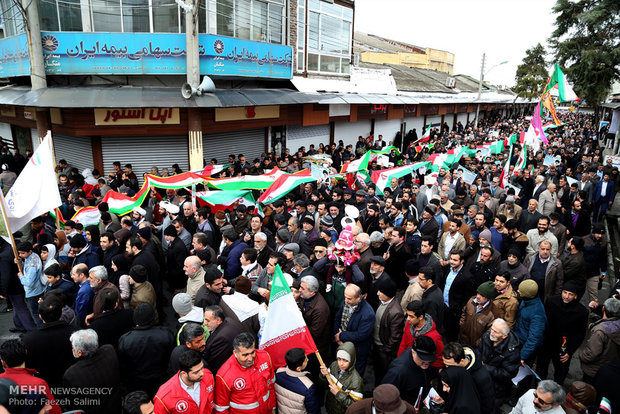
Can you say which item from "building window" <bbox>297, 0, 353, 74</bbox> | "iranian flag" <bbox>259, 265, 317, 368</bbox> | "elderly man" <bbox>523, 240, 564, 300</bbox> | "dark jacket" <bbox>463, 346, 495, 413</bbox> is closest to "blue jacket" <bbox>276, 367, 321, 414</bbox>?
"iranian flag" <bbox>259, 265, 317, 368</bbox>

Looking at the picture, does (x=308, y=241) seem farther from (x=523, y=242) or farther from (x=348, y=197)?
(x=523, y=242)

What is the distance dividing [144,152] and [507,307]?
12.1 m

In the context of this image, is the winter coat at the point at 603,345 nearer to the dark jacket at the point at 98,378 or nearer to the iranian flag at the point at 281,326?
the iranian flag at the point at 281,326

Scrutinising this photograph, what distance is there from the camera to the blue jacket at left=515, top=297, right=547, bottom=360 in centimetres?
473

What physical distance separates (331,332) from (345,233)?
137 cm

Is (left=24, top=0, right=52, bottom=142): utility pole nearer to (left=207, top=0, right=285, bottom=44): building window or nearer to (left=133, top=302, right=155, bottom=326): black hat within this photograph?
(left=207, top=0, right=285, bottom=44): building window

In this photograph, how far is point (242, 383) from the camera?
3.37m

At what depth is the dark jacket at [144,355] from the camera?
3930 millimetres

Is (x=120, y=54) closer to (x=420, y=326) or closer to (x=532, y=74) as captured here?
(x=420, y=326)

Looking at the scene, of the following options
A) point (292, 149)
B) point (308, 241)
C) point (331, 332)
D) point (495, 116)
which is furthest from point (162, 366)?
point (495, 116)

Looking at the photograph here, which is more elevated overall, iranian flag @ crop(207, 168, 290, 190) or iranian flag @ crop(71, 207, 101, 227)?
iranian flag @ crop(207, 168, 290, 190)

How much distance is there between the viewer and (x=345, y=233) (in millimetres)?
5613

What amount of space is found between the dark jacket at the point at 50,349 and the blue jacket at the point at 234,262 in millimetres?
2403

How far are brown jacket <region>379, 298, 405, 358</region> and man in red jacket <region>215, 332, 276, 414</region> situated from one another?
1662mm
